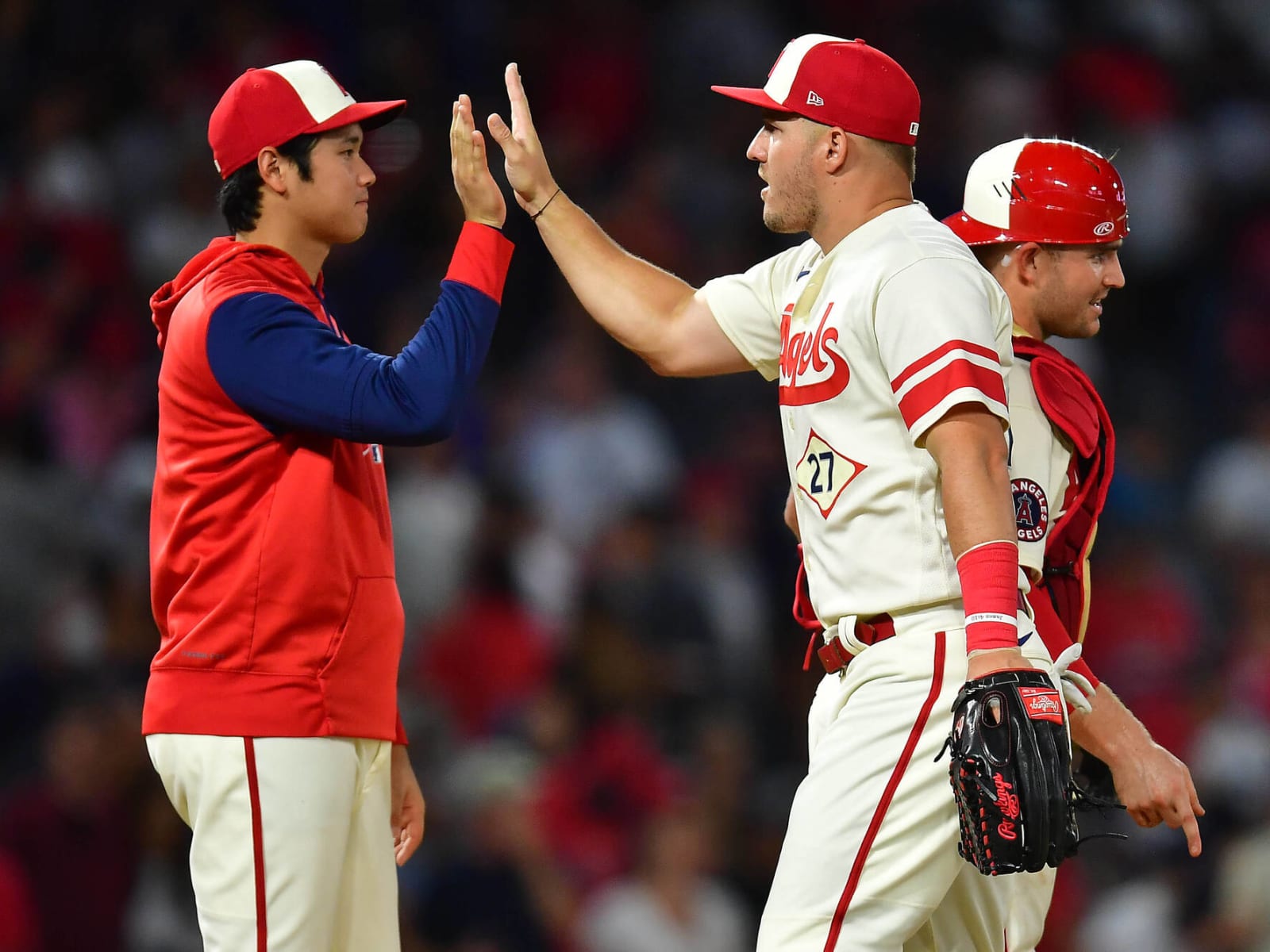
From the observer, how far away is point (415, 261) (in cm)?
752

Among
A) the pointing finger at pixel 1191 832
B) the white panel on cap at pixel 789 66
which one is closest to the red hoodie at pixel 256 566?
the white panel on cap at pixel 789 66

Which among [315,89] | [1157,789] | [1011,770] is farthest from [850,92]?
[1157,789]

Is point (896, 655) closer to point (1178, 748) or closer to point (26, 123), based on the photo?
point (1178, 748)

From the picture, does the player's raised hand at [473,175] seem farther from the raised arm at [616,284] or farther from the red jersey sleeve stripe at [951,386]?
the red jersey sleeve stripe at [951,386]

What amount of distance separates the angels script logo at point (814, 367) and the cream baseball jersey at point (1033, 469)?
371mm

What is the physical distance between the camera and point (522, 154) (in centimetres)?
372

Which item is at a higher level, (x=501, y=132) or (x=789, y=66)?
(x=789, y=66)

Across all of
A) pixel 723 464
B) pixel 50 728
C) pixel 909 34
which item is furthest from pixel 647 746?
pixel 909 34

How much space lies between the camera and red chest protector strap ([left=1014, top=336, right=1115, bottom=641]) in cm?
334

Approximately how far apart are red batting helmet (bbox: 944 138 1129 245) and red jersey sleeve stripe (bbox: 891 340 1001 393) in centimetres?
72

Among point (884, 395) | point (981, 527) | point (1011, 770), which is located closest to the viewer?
point (1011, 770)

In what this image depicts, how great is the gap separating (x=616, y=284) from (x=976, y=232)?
2.59 feet

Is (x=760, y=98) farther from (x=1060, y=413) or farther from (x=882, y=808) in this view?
(x=882, y=808)

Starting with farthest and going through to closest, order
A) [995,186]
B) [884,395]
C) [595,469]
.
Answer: [595,469], [995,186], [884,395]
